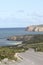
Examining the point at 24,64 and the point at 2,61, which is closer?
the point at 24,64

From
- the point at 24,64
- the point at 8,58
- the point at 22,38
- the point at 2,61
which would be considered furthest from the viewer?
the point at 22,38

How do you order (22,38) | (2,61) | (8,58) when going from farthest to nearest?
(22,38) → (8,58) → (2,61)

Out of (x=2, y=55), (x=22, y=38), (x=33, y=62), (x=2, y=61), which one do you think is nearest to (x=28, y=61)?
(x=33, y=62)

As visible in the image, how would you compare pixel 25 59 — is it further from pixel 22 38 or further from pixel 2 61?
pixel 22 38

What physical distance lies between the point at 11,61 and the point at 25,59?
1.47 m

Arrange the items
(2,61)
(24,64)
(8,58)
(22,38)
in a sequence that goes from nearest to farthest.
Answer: (24,64) → (2,61) → (8,58) → (22,38)

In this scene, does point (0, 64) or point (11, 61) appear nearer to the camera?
point (0, 64)

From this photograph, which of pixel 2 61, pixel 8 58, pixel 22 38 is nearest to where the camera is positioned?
pixel 2 61

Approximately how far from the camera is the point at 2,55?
26938 mm

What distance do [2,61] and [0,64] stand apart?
1.11 m

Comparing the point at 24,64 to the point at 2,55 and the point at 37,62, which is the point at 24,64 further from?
the point at 2,55

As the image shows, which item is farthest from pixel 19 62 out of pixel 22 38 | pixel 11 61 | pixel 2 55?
pixel 22 38

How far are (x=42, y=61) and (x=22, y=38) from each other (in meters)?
92.9

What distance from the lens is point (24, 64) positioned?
73.3 ft
